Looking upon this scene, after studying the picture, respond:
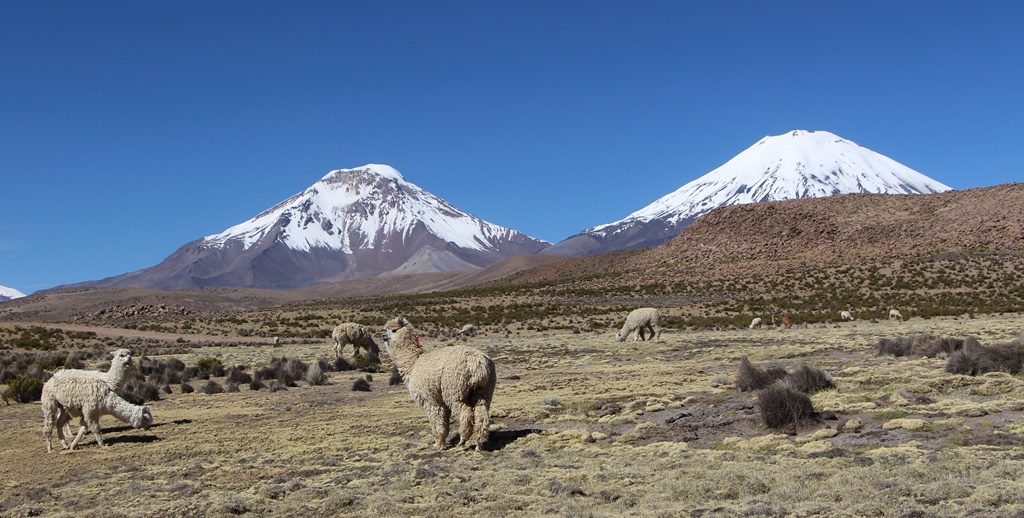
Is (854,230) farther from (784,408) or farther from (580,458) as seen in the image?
(580,458)

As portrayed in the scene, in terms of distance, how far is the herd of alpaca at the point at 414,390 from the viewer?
460 inches

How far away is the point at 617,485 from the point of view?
9.24 meters

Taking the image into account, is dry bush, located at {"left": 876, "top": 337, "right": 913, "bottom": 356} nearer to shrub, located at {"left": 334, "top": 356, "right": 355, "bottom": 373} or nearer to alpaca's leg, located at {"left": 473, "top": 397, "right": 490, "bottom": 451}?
alpaca's leg, located at {"left": 473, "top": 397, "right": 490, "bottom": 451}

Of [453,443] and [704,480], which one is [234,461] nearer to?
[453,443]

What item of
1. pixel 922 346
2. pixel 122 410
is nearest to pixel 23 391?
pixel 122 410

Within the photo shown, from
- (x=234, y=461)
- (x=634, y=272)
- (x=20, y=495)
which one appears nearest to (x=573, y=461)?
(x=234, y=461)

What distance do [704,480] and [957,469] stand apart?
2.47 metres

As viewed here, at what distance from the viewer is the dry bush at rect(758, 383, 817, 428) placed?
11578 mm

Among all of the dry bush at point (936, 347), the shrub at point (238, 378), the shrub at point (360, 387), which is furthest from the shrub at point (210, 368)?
the dry bush at point (936, 347)

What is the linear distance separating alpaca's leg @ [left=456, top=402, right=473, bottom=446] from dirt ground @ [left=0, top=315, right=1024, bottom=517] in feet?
1.38

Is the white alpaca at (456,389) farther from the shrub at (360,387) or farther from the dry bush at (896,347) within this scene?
the dry bush at (896,347)

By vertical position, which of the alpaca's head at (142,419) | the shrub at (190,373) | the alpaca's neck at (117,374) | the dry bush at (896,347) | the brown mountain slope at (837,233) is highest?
the brown mountain slope at (837,233)

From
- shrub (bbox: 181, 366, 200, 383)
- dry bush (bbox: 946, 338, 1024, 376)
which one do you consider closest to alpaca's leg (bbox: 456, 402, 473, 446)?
dry bush (bbox: 946, 338, 1024, 376)

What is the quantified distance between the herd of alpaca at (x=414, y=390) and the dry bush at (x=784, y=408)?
150 inches
